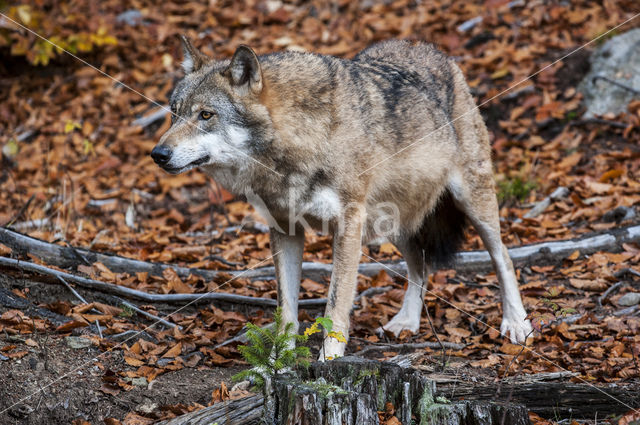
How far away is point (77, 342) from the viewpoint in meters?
4.21

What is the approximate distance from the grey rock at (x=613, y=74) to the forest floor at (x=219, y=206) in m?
0.16

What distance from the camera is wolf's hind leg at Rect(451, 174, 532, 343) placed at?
17.1 feet

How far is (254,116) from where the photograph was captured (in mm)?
4184

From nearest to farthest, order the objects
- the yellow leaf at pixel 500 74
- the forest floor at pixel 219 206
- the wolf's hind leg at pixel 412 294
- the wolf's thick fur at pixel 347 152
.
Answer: the forest floor at pixel 219 206, the wolf's thick fur at pixel 347 152, the wolf's hind leg at pixel 412 294, the yellow leaf at pixel 500 74

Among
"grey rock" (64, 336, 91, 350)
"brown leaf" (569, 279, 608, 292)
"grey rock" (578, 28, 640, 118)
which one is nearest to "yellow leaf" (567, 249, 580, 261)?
"brown leaf" (569, 279, 608, 292)

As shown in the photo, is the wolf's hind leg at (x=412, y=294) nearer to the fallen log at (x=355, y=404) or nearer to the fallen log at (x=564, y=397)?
the fallen log at (x=564, y=397)

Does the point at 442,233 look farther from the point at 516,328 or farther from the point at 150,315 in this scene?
the point at 150,315

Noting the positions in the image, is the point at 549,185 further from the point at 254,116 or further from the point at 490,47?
the point at 254,116

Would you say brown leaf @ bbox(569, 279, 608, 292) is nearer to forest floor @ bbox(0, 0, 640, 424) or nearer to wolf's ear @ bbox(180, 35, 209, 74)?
forest floor @ bbox(0, 0, 640, 424)

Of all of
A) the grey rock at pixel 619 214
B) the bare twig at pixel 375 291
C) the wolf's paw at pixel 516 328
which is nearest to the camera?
the wolf's paw at pixel 516 328

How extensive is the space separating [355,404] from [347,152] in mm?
2003

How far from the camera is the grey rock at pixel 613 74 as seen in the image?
330 inches

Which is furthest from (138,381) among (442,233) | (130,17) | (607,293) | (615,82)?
(130,17)

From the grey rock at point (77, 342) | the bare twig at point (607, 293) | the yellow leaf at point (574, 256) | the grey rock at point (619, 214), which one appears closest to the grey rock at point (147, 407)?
the grey rock at point (77, 342)
